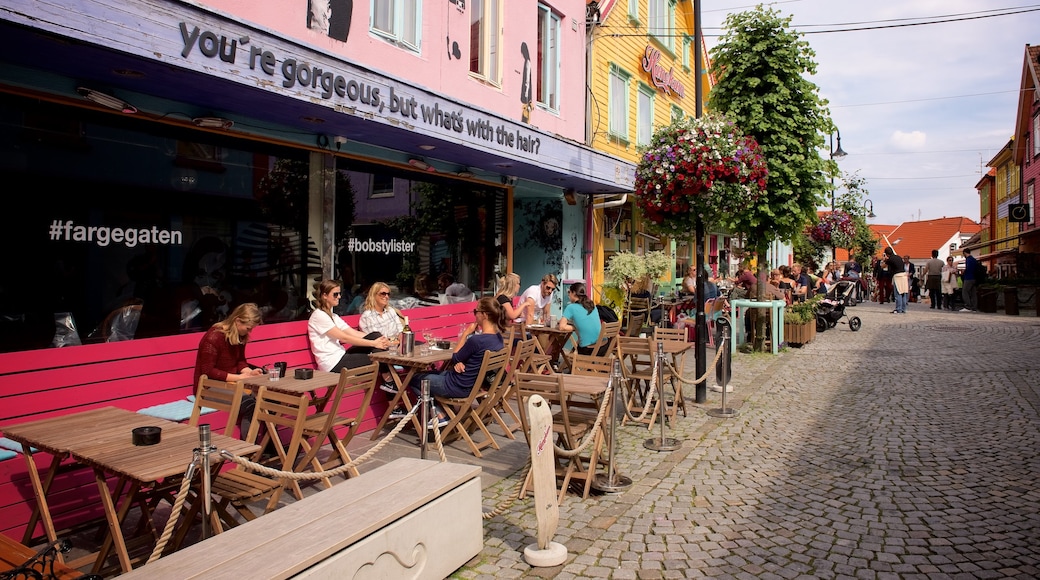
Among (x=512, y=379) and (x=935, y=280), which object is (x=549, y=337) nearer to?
(x=512, y=379)

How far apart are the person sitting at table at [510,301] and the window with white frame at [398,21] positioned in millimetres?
3470

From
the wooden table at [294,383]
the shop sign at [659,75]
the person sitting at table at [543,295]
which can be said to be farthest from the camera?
the shop sign at [659,75]

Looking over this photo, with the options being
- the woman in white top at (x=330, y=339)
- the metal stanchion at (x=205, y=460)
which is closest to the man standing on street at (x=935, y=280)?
the woman in white top at (x=330, y=339)

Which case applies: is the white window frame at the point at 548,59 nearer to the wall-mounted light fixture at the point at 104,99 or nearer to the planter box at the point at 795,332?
the planter box at the point at 795,332

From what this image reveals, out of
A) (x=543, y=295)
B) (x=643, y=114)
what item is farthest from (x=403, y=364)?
(x=643, y=114)

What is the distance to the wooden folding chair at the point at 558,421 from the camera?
16.0 feet

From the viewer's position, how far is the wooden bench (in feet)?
8.84

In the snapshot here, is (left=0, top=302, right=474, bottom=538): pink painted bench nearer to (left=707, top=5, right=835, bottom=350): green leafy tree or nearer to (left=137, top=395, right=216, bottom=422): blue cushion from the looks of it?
(left=137, top=395, right=216, bottom=422): blue cushion

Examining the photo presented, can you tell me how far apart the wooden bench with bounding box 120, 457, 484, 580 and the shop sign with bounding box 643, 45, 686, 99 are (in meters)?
14.0

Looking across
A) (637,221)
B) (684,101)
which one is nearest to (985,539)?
(637,221)

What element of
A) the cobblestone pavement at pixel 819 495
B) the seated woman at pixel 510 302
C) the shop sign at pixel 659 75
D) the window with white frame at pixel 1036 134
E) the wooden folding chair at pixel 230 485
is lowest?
the cobblestone pavement at pixel 819 495

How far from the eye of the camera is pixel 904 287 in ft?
67.4

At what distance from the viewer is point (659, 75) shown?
1680 cm

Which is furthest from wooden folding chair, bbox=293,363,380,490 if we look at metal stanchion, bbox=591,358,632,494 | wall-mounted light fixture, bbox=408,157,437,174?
wall-mounted light fixture, bbox=408,157,437,174
